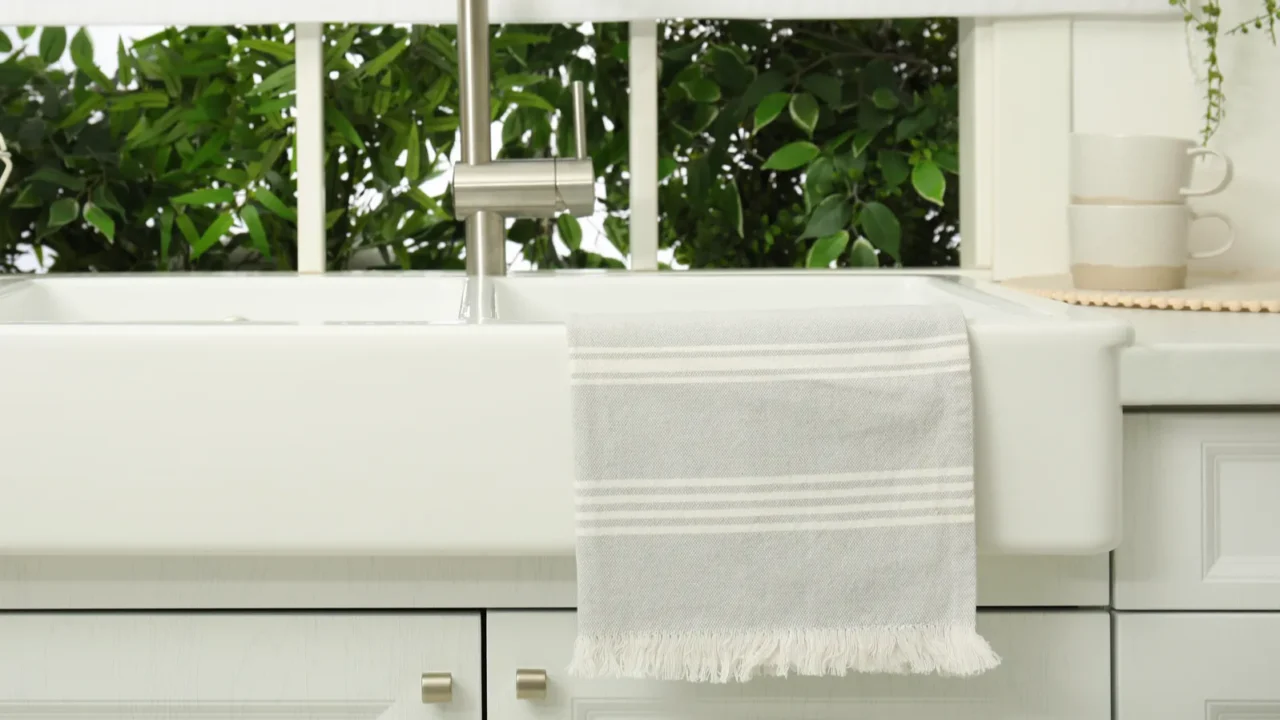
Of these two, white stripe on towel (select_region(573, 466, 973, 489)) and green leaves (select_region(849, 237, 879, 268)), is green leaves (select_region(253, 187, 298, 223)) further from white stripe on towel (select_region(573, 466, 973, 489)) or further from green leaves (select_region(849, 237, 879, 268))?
white stripe on towel (select_region(573, 466, 973, 489))

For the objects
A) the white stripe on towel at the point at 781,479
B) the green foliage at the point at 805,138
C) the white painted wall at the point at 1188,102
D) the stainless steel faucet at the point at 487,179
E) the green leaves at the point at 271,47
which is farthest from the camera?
the green foliage at the point at 805,138

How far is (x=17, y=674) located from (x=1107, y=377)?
718mm

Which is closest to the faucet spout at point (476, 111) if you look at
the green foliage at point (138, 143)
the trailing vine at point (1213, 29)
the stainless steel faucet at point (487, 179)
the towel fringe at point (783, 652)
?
the stainless steel faucet at point (487, 179)

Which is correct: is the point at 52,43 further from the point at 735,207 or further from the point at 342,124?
the point at 735,207

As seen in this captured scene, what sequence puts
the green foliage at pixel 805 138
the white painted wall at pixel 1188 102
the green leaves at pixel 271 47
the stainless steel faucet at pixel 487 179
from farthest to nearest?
the green foliage at pixel 805 138, the green leaves at pixel 271 47, the white painted wall at pixel 1188 102, the stainless steel faucet at pixel 487 179

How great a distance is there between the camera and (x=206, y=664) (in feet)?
2.63

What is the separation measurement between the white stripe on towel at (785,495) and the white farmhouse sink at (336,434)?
3 centimetres

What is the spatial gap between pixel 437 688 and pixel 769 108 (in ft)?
3.53

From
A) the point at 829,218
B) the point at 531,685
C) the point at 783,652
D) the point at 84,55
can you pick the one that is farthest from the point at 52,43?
the point at 783,652

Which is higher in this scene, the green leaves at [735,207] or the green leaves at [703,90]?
the green leaves at [703,90]

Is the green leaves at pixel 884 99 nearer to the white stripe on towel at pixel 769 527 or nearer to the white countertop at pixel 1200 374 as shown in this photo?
the white countertop at pixel 1200 374

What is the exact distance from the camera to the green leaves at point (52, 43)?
65.2 inches

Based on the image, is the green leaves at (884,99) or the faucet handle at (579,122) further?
the green leaves at (884,99)

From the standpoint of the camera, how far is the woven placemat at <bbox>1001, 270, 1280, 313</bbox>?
102 centimetres
